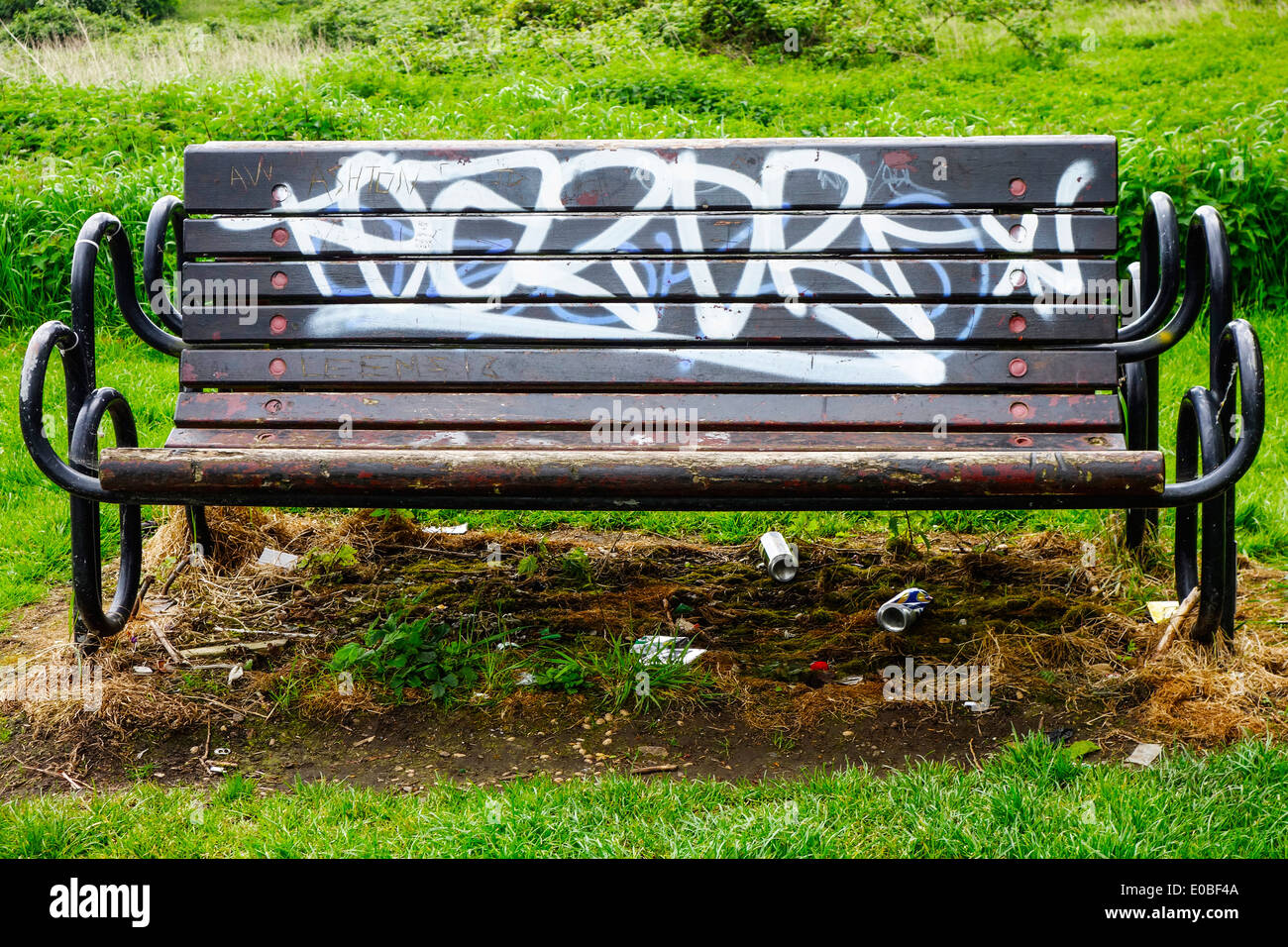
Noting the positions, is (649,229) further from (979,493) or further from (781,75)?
(781,75)

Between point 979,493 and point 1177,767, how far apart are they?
0.72 metres

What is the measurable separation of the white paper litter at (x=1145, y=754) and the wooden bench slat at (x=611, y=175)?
1426mm

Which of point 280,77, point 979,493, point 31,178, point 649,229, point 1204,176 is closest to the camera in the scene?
point 979,493

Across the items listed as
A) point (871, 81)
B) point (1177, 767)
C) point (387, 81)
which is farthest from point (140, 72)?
point (1177, 767)

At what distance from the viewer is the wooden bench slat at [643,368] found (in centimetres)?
303

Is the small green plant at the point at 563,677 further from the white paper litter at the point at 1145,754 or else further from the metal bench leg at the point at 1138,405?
the metal bench leg at the point at 1138,405

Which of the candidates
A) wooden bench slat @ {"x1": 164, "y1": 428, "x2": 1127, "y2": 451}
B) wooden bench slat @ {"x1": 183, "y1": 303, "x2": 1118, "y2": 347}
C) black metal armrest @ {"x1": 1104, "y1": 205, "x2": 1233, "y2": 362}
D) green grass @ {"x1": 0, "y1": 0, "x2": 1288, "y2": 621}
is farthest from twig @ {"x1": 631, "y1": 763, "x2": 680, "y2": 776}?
black metal armrest @ {"x1": 1104, "y1": 205, "x2": 1233, "y2": 362}

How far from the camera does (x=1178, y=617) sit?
2.88 metres

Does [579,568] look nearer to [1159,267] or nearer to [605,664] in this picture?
[605,664]

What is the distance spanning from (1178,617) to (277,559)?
8.86ft

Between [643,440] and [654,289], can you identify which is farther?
[654,289]

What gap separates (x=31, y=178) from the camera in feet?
24.2

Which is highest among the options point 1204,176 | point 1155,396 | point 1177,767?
point 1204,176
